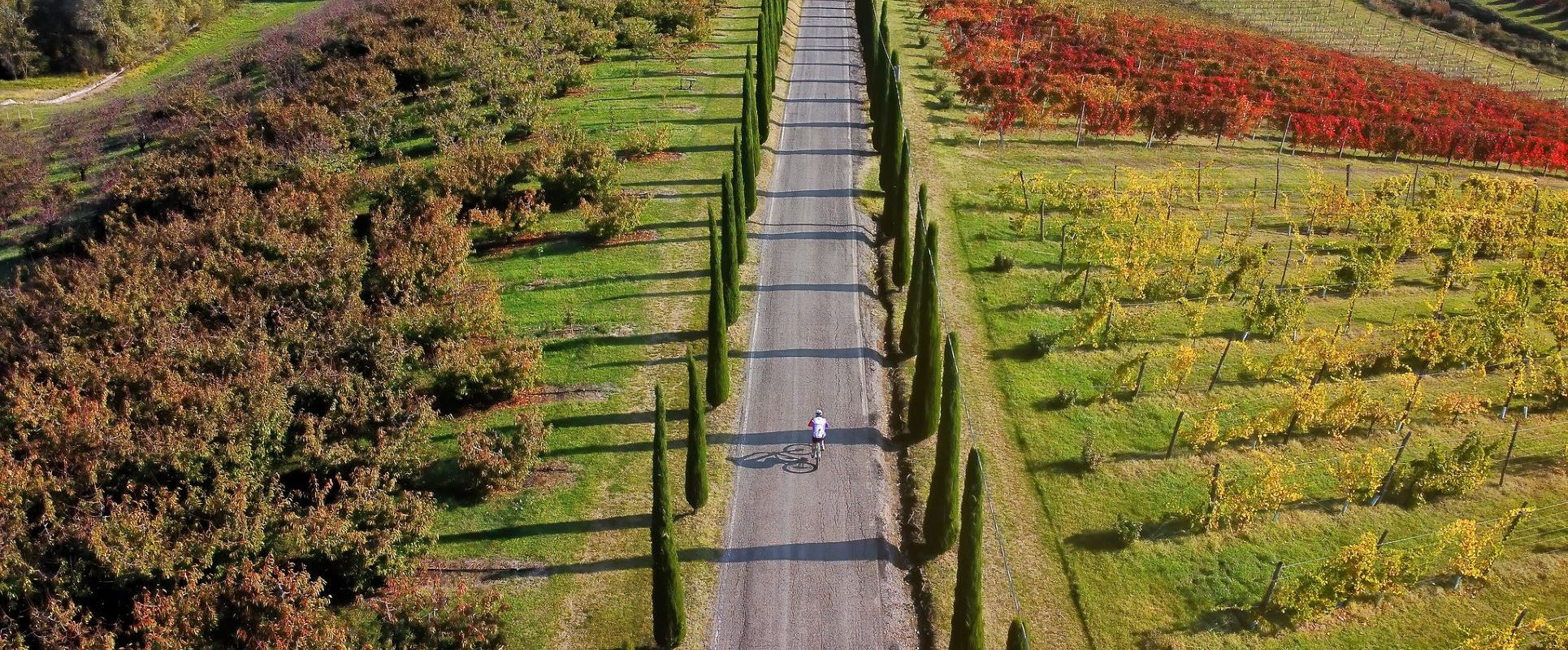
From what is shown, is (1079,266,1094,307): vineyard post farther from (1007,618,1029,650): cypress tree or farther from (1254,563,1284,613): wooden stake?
(1007,618,1029,650): cypress tree

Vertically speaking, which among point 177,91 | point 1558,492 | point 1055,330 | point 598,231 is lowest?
point 1558,492

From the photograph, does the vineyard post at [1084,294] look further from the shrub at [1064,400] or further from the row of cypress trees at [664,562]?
the row of cypress trees at [664,562]

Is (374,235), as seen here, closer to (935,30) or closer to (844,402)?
(844,402)

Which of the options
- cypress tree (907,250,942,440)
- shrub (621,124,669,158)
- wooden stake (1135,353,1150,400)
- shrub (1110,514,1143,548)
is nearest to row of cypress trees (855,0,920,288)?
cypress tree (907,250,942,440)

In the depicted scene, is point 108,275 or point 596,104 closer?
point 108,275

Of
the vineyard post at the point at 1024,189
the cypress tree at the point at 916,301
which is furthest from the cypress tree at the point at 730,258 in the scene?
the vineyard post at the point at 1024,189

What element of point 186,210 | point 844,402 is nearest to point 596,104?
point 186,210
